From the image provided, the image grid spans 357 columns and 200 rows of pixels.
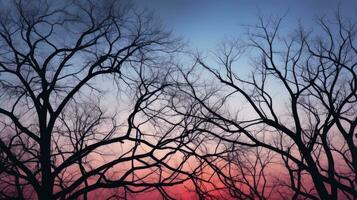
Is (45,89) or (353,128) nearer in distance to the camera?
(45,89)

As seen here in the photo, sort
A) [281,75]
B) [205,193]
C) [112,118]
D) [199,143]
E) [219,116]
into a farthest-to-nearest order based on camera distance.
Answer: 1. [281,75]
2. [219,116]
3. [112,118]
4. [199,143]
5. [205,193]

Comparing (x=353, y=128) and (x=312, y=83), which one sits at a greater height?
(x=312, y=83)

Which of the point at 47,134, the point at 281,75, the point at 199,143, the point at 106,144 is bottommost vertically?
the point at 199,143

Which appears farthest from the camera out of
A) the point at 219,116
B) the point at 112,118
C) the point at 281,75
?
the point at 281,75

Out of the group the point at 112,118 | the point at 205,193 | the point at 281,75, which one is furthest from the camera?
the point at 281,75

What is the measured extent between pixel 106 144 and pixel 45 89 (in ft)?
10.4

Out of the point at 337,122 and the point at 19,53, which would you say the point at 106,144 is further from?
the point at 337,122

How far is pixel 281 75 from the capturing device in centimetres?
1842

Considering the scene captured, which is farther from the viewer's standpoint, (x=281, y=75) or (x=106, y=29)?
(x=281, y=75)

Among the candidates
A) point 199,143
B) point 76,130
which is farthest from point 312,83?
point 76,130

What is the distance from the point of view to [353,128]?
1777 centimetres

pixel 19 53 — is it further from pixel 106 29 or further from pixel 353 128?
pixel 353 128

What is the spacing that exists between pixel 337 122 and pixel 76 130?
1195 cm

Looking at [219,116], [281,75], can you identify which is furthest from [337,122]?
[219,116]
